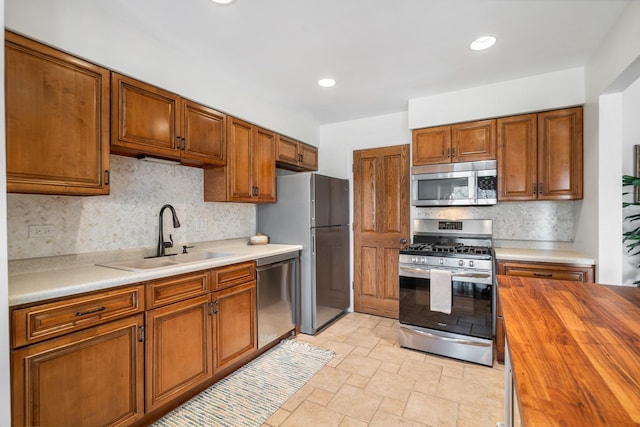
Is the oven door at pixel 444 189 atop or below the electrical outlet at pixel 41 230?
atop

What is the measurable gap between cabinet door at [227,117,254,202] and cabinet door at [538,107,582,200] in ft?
8.69

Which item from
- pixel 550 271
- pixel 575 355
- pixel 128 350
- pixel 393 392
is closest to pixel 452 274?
pixel 550 271

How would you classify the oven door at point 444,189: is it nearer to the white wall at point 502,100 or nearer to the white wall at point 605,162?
the white wall at point 502,100

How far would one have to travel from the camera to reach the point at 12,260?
1737mm

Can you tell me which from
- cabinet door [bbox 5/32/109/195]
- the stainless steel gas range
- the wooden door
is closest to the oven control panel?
the stainless steel gas range

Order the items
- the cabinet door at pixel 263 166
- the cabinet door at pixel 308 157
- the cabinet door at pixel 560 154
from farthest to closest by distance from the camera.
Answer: the cabinet door at pixel 308 157, the cabinet door at pixel 263 166, the cabinet door at pixel 560 154

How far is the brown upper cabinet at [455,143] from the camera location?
2939 millimetres

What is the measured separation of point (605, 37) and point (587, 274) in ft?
5.58

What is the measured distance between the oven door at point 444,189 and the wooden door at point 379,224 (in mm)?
376

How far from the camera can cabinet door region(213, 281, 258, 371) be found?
227 cm

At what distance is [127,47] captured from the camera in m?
1.96

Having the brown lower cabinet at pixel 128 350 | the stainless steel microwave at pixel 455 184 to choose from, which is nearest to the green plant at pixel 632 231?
the stainless steel microwave at pixel 455 184

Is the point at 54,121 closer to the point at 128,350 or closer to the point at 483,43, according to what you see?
the point at 128,350

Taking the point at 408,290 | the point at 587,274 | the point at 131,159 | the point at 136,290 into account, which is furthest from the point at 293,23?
the point at 587,274
